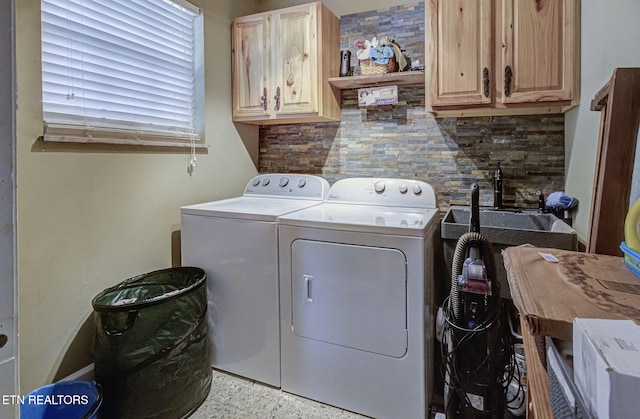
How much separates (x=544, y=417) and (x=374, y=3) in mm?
2590

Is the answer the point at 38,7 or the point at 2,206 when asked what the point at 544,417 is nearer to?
the point at 2,206

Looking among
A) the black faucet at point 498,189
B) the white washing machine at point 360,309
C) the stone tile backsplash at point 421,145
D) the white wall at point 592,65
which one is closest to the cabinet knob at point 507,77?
the white wall at point 592,65

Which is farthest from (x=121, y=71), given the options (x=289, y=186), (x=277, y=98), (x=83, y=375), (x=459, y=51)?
(x=459, y=51)

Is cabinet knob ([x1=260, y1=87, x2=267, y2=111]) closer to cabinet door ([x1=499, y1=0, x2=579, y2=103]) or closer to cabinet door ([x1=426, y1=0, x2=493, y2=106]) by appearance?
cabinet door ([x1=426, y1=0, x2=493, y2=106])

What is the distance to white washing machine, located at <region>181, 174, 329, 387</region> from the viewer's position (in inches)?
72.9

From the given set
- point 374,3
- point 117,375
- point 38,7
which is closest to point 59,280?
point 117,375

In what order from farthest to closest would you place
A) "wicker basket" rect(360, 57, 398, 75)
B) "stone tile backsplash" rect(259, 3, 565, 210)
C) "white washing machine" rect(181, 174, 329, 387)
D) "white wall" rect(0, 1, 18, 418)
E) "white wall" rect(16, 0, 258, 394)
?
"wicker basket" rect(360, 57, 398, 75) < "stone tile backsplash" rect(259, 3, 565, 210) < "white washing machine" rect(181, 174, 329, 387) < "white wall" rect(16, 0, 258, 394) < "white wall" rect(0, 1, 18, 418)

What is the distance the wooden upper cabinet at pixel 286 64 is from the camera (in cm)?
234

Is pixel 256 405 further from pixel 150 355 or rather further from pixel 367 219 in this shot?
pixel 367 219

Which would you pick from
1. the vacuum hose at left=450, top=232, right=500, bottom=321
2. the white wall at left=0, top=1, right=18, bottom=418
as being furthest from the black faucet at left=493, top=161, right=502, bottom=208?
the white wall at left=0, top=1, right=18, bottom=418

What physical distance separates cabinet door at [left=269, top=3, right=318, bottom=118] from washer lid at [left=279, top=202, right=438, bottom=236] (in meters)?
0.77

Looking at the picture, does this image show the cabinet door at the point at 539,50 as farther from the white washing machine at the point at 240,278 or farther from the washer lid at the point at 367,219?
the white washing machine at the point at 240,278

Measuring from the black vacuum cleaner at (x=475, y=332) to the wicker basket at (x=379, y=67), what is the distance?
3.81 feet

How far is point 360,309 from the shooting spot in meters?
1.62
